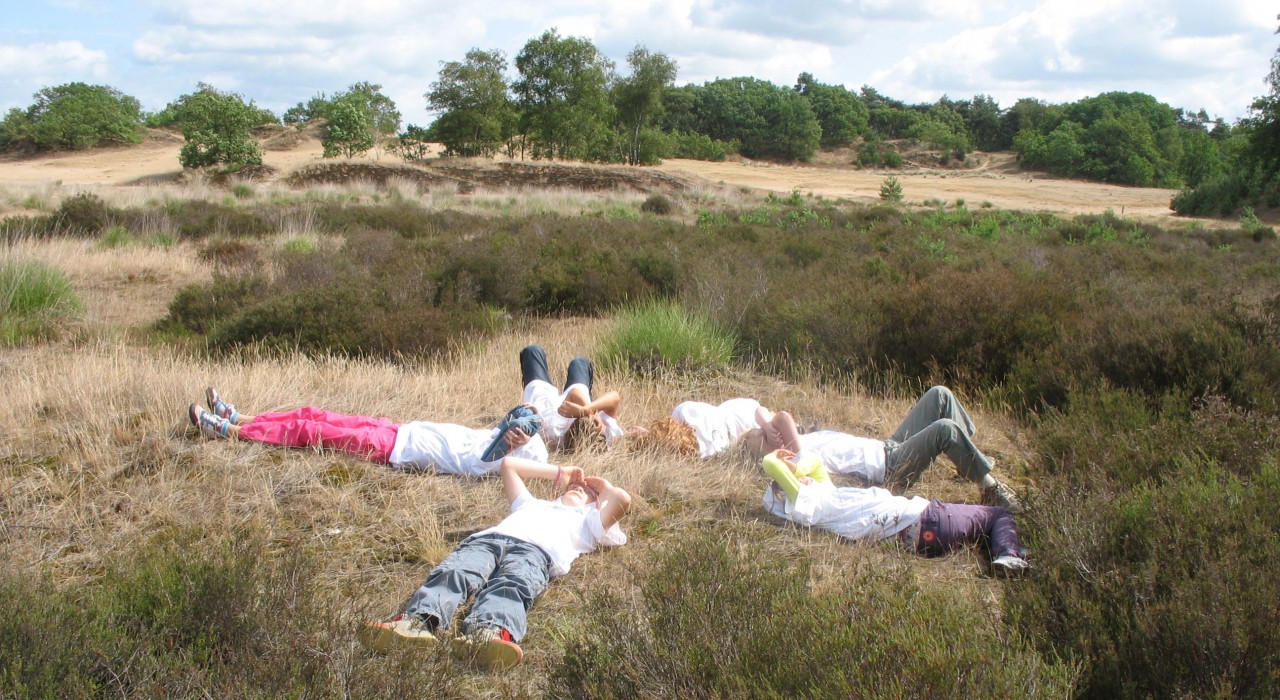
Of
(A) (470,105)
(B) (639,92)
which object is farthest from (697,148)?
(A) (470,105)

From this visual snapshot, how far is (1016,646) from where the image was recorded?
2.57 metres

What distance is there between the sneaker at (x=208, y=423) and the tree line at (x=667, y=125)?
39.7 meters

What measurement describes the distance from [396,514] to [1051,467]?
3685 mm

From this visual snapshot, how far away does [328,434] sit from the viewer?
5207 mm

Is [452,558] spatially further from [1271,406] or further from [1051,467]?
[1271,406]

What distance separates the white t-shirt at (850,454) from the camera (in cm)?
513

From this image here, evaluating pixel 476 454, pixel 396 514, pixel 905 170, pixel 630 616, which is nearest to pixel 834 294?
pixel 476 454

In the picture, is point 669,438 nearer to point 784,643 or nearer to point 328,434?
point 328,434

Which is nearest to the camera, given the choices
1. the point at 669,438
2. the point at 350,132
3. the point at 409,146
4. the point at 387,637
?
the point at 387,637

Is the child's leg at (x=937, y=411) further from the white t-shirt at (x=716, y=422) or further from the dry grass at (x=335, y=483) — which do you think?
the white t-shirt at (x=716, y=422)

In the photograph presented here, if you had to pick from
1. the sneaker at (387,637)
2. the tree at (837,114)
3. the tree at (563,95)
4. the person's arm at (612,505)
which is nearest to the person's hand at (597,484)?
the person's arm at (612,505)

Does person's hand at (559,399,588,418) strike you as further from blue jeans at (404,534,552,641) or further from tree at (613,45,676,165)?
tree at (613,45,676,165)

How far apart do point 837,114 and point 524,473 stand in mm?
94815

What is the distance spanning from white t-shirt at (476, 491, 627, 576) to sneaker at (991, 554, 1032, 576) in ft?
5.64
